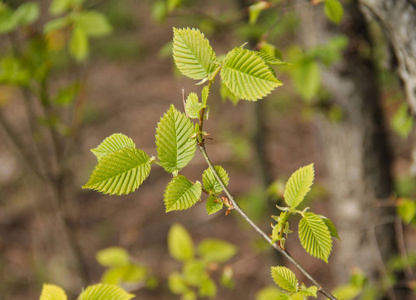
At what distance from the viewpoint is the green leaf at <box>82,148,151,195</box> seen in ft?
2.05

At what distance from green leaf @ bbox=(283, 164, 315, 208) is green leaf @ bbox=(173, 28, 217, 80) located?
0.87 feet

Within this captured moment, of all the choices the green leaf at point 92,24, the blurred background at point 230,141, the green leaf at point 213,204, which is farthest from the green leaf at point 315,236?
the green leaf at point 92,24

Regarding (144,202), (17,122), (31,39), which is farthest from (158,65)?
(31,39)

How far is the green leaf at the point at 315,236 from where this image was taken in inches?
26.2

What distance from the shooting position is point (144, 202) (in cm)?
375

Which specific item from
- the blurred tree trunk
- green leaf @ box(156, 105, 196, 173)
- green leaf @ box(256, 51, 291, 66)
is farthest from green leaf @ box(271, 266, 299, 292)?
the blurred tree trunk

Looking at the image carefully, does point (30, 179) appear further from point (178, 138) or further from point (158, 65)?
point (158, 65)

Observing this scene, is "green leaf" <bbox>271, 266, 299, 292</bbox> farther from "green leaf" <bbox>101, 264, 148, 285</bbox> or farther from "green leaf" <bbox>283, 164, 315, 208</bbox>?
"green leaf" <bbox>101, 264, 148, 285</bbox>

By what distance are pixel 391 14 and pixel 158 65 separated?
5.10m

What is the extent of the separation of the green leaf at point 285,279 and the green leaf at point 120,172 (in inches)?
11.8

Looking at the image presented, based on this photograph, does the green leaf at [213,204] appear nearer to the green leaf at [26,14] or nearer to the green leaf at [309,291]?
the green leaf at [309,291]

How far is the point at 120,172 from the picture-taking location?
0.63 meters

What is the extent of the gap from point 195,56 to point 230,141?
295 cm

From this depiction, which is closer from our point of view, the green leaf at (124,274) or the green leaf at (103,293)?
the green leaf at (103,293)
